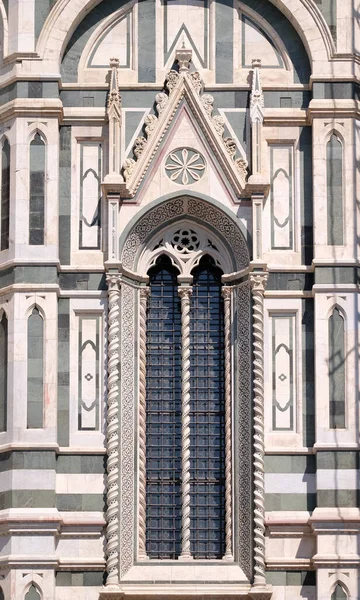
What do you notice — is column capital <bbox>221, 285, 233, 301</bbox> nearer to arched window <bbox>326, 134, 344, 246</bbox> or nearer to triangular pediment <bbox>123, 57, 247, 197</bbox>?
triangular pediment <bbox>123, 57, 247, 197</bbox>

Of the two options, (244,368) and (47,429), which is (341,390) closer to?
(244,368)

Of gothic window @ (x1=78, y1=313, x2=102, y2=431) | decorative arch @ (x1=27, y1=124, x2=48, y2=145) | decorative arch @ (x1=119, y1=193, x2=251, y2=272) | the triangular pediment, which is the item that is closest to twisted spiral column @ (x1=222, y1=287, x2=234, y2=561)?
decorative arch @ (x1=119, y1=193, x2=251, y2=272)

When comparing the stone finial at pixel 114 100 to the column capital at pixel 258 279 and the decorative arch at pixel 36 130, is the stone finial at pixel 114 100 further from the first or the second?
the column capital at pixel 258 279

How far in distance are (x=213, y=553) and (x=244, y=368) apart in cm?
288

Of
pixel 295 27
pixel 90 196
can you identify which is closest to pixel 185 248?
pixel 90 196

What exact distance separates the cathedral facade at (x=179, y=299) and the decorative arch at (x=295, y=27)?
4 centimetres

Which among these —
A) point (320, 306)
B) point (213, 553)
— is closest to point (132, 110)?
point (320, 306)

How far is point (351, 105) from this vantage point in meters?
39.7

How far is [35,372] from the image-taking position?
38750mm

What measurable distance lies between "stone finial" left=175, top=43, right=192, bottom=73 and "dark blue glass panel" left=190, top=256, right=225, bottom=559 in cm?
303

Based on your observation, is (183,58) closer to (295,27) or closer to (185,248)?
(295,27)

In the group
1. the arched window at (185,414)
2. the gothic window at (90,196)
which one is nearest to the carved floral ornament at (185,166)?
the gothic window at (90,196)

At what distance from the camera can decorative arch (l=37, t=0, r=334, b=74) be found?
3997cm

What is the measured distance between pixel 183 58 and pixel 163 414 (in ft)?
18.6
